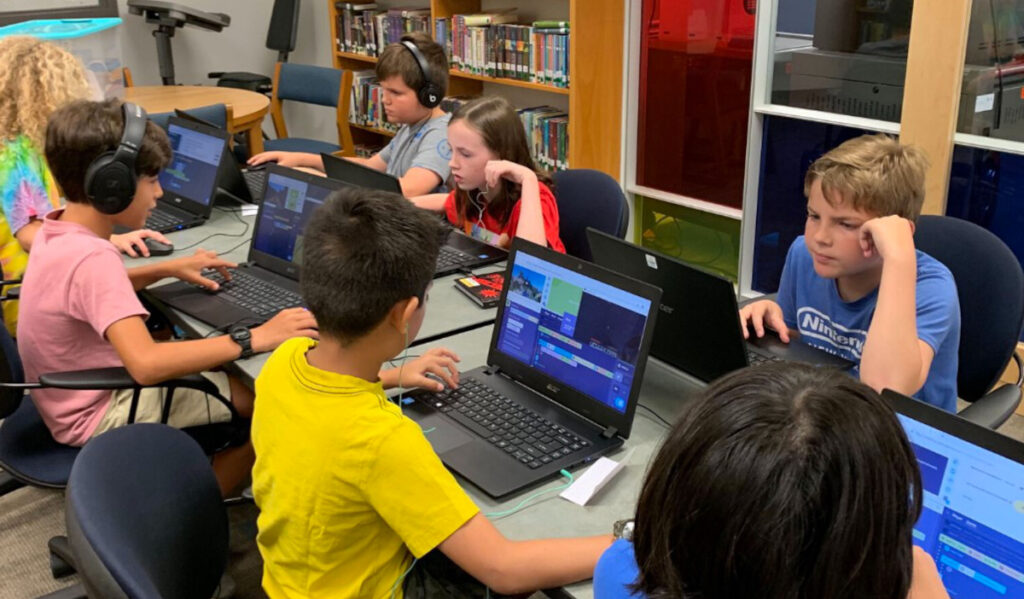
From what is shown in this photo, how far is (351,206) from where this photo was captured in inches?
55.2

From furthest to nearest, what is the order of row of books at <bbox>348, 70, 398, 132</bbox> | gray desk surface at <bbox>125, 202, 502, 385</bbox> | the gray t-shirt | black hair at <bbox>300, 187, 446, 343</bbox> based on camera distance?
row of books at <bbox>348, 70, 398, 132</bbox>, the gray t-shirt, gray desk surface at <bbox>125, 202, 502, 385</bbox>, black hair at <bbox>300, 187, 446, 343</bbox>

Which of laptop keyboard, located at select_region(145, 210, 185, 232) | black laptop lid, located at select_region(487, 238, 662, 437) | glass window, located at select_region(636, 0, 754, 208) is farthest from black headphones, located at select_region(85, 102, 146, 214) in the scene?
glass window, located at select_region(636, 0, 754, 208)

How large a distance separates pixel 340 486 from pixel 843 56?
108 inches

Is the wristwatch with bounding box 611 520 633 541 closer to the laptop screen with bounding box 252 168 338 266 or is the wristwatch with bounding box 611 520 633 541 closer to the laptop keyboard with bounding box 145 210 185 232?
the laptop screen with bounding box 252 168 338 266

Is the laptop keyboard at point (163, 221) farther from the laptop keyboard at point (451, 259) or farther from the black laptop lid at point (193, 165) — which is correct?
the laptop keyboard at point (451, 259)

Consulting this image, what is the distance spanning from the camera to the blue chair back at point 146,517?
3.38ft

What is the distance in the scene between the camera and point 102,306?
187 cm

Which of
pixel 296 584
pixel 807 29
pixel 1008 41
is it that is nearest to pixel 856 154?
pixel 296 584

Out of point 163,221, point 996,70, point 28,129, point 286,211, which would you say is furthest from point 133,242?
point 996,70

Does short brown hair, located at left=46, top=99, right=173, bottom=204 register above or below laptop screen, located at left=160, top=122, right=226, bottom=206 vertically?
above

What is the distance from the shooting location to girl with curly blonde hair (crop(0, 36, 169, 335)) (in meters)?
2.47

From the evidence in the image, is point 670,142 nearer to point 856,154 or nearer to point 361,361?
point 856,154

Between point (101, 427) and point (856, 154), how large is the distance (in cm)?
169

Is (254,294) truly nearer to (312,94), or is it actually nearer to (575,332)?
(575,332)
